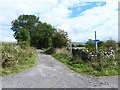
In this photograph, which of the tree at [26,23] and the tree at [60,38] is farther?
the tree at [26,23]

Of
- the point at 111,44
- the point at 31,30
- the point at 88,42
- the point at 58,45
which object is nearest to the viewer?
the point at 88,42

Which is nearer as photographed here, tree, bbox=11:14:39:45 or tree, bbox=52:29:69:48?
tree, bbox=52:29:69:48

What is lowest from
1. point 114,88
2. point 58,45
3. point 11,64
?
point 114,88

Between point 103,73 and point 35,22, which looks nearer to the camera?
point 103,73

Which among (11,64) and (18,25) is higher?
(18,25)

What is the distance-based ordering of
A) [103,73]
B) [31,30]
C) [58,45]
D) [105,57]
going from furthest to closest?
[31,30]
[58,45]
[105,57]
[103,73]

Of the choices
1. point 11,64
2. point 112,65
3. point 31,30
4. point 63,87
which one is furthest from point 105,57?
point 31,30

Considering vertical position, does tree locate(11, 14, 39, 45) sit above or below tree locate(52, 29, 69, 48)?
above

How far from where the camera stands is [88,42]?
891 centimetres

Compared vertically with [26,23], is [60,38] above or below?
below

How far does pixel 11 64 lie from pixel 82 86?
4499 millimetres

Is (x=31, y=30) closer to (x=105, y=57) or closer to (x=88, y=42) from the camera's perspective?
(x=88, y=42)

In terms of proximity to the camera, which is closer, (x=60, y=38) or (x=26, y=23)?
(x=60, y=38)

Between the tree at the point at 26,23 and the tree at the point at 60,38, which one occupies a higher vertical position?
the tree at the point at 26,23
